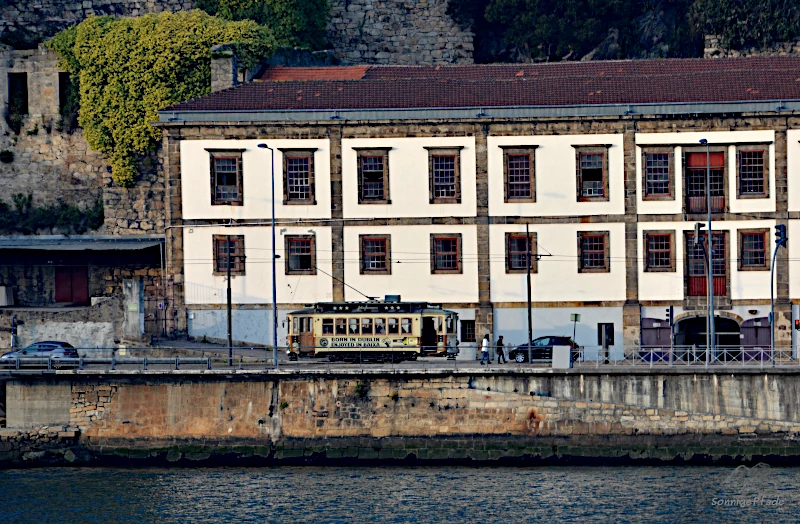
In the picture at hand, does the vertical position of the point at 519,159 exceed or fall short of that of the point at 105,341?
it exceeds it

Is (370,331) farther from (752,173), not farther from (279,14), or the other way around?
(279,14)

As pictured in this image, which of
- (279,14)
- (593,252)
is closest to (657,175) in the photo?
(593,252)

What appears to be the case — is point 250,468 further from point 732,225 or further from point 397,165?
point 732,225

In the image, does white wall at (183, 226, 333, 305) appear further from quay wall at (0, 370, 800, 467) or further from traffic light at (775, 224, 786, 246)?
traffic light at (775, 224, 786, 246)

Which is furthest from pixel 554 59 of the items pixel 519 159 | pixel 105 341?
pixel 105 341

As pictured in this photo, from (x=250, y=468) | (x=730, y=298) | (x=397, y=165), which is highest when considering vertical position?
(x=397, y=165)

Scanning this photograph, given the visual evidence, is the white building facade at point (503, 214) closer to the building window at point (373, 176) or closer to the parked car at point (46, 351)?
the building window at point (373, 176)

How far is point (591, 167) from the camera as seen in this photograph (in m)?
93.0

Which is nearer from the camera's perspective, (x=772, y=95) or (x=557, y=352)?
(x=557, y=352)

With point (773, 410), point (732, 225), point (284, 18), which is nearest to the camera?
point (773, 410)

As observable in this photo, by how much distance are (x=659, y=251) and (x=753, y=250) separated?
438 centimetres

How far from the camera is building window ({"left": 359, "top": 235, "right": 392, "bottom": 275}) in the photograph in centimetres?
9375

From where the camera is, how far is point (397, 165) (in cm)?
9362

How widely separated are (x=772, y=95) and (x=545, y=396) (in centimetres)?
2148
